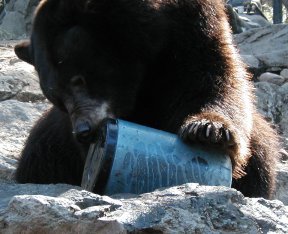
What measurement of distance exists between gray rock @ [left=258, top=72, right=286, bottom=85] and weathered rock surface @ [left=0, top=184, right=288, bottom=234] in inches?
173

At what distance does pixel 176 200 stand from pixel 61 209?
1.31 ft

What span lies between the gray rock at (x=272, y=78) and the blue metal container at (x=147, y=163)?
3.56 m

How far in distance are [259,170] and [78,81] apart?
125 centimetres

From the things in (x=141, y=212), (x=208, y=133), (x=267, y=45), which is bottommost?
(x=267, y=45)

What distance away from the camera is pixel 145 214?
8.57ft

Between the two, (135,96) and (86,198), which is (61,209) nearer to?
(86,198)

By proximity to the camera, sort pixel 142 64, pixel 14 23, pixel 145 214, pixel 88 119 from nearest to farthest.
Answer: pixel 145 214 < pixel 88 119 < pixel 142 64 < pixel 14 23

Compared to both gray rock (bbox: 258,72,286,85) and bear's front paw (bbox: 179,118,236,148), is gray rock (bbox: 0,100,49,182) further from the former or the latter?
gray rock (bbox: 258,72,286,85)

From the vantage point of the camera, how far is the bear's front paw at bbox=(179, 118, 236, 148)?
11.7ft

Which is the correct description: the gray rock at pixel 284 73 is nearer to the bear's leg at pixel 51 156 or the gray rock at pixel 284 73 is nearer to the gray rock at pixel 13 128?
the gray rock at pixel 13 128

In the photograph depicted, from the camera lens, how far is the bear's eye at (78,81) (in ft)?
13.6

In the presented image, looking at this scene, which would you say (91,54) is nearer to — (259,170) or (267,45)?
(259,170)

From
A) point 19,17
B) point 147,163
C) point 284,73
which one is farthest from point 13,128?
point 19,17

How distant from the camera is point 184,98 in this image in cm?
426
